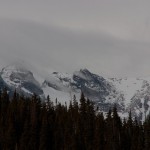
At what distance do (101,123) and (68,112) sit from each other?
497 inches

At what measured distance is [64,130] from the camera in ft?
524

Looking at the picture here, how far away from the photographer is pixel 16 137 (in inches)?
6230

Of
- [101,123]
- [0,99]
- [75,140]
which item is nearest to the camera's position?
[75,140]

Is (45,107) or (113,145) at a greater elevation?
(45,107)

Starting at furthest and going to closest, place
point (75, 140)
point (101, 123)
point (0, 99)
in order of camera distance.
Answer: point (0, 99)
point (101, 123)
point (75, 140)

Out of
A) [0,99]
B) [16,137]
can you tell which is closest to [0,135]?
[16,137]

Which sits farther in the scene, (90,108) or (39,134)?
(90,108)

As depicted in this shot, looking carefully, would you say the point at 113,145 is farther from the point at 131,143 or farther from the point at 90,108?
the point at 90,108

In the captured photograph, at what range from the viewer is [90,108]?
172 metres

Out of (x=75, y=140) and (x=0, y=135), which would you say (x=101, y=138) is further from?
(x=0, y=135)

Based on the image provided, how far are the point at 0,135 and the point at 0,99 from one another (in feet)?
93.5

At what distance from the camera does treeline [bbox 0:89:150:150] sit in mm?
153250

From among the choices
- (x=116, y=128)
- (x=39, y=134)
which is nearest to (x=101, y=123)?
(x=116, y=128)

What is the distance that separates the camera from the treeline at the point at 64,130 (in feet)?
503
